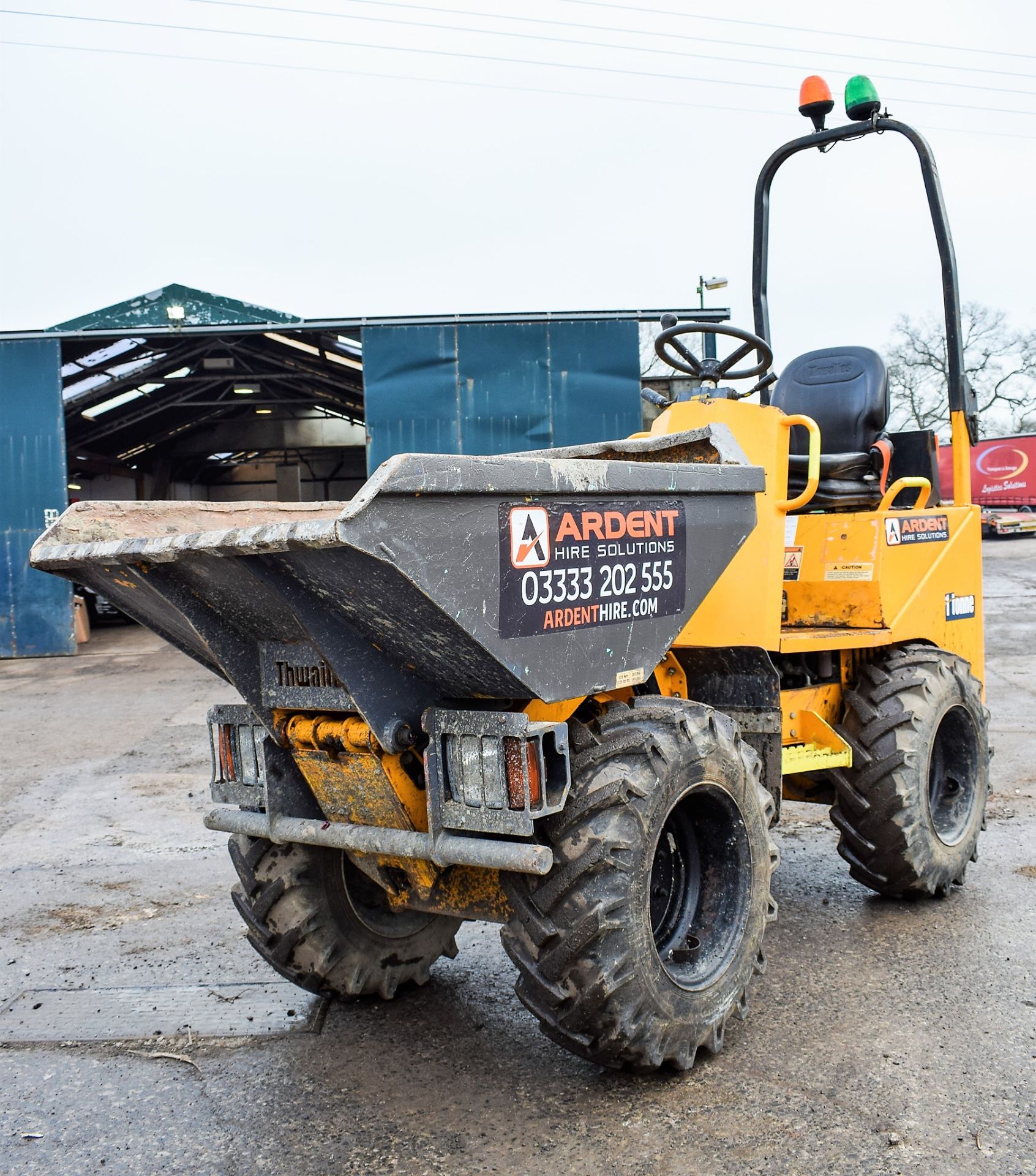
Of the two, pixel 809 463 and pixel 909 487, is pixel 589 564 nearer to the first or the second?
pixel 809 463

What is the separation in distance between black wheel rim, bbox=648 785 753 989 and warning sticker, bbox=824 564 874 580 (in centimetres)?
176

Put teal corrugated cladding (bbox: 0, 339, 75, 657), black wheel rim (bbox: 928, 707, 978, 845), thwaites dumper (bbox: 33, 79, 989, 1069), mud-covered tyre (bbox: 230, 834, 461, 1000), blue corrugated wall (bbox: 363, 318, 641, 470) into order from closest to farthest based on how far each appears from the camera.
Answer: thwaites dumper (bbox: 33, 79, 989, 1069)
mud-covered tyre (bbox: 230, 834, 461, 1000)
black wheel rim (bbox: 928, 707, 978, 845)
blue corrugated wall (bbox: 363, 318, 641, 470)
teal corrugated cladding (bbox: 0, 339, 75, 657)

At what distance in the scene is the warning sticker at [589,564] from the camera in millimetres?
2713

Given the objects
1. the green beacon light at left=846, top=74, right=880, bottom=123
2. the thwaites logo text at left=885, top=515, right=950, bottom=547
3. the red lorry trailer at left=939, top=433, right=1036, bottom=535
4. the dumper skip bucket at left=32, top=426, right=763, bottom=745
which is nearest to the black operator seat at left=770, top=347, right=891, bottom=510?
the thwaites logo text at left=885, top=515, right=950, bottom=547

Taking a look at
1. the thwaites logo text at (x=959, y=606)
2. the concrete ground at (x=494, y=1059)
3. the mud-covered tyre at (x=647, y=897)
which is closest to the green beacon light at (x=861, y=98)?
the thwaites logo text at (x=959, y=606)

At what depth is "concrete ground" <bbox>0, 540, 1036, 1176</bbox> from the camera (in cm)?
282

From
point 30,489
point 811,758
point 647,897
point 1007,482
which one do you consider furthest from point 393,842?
point 1007,482

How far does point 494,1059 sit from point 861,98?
14.0 feet

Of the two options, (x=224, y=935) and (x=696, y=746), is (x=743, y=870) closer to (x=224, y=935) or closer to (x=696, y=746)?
(x=696, y=746)

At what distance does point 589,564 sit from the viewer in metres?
2.94

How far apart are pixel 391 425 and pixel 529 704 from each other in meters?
11.6

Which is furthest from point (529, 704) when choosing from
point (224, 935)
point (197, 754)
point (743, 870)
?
point (197, 754)

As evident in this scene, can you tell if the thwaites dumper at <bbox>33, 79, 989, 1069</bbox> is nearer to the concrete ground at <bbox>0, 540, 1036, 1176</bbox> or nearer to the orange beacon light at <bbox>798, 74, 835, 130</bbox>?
the concrete ground at <bbox>0, 540, 1036, 1176</bbox>

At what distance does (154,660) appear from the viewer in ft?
47.4
